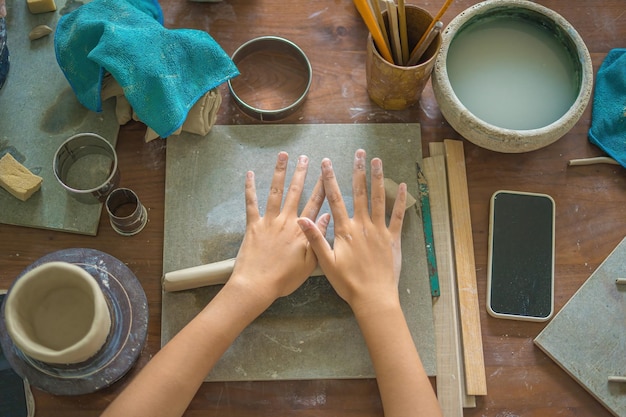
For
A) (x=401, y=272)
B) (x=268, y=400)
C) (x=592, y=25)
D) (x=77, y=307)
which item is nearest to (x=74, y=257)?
(x=77, y=307)

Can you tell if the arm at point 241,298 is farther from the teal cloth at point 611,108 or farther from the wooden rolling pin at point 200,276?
the teal cloth at point 611,108

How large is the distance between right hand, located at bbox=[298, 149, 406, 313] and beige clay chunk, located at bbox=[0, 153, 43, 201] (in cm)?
44

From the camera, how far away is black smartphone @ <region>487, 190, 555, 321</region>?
900 mm

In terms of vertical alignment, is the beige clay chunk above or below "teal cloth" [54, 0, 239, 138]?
below

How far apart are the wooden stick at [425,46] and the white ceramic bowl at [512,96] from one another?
0.03 metres

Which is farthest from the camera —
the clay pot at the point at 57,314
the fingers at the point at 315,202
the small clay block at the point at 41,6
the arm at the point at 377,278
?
the small clay block at the point at 41,6

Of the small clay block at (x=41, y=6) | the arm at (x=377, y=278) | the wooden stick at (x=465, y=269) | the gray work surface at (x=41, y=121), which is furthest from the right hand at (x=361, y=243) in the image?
the small clay block at (x=41, y=6)

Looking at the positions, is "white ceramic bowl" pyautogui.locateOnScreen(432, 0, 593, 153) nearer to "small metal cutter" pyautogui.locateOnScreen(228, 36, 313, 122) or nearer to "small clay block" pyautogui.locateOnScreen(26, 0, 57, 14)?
"small metal cutter" pyautogui.locateOnScreen(228, 36, 313, 122)

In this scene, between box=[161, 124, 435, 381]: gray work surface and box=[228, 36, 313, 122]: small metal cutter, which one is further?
box=[228, 36, 313, 122]: small metal cutter

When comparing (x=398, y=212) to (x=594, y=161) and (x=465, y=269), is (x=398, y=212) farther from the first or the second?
(x=594, y=161)

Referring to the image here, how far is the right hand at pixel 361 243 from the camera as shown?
0.84 metres

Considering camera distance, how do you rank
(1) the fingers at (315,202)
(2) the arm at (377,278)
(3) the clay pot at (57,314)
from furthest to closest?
1. (1) the fingers at (315,202)
2. (2) the arm at (377,278)
3. (3) the clay pot at (57,314)

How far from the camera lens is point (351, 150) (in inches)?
37.5

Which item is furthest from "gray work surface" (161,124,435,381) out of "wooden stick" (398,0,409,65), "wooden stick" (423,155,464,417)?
"wooden stick" (398,0,409,65)
